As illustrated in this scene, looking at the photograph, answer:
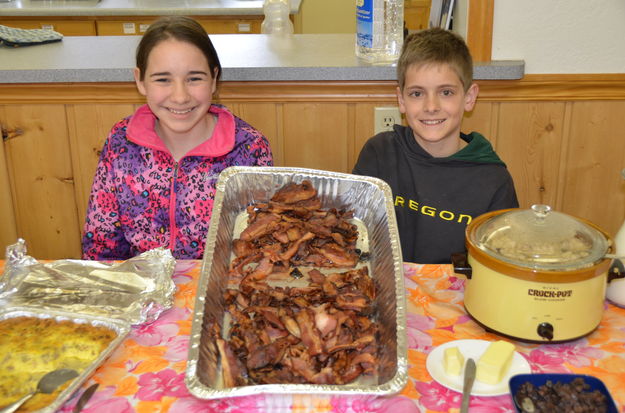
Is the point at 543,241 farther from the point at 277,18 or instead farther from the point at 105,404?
the point at 277,18

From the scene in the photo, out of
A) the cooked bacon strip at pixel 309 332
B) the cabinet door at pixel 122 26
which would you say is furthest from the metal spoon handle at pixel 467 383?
the cabinet door at pixel 122 26

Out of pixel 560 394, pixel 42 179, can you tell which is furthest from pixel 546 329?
pixel 42 179

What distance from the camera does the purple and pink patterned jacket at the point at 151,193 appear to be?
1748mm

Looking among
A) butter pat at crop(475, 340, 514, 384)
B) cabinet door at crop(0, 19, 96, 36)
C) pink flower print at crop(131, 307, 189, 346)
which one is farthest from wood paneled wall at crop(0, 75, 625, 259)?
cabinet door at crop(0, 19, 96, 36)

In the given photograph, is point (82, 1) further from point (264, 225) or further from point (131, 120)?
point (264, 225)

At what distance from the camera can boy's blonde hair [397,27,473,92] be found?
1642 millimetres

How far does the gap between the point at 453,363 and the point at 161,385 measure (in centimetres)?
47

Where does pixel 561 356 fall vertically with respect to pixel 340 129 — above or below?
below

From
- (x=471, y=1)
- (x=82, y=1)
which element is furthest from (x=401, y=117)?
(x=82, y=1)

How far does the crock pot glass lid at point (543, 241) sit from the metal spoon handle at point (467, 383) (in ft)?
0.59

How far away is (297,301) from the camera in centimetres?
112

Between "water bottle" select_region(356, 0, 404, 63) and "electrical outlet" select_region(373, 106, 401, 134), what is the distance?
0.15 metres

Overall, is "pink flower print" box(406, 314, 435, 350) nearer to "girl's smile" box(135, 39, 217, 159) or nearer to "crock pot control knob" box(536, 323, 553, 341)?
"crock pot control knob" box(536, 323, 553, 341)

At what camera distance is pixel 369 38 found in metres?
1.99
